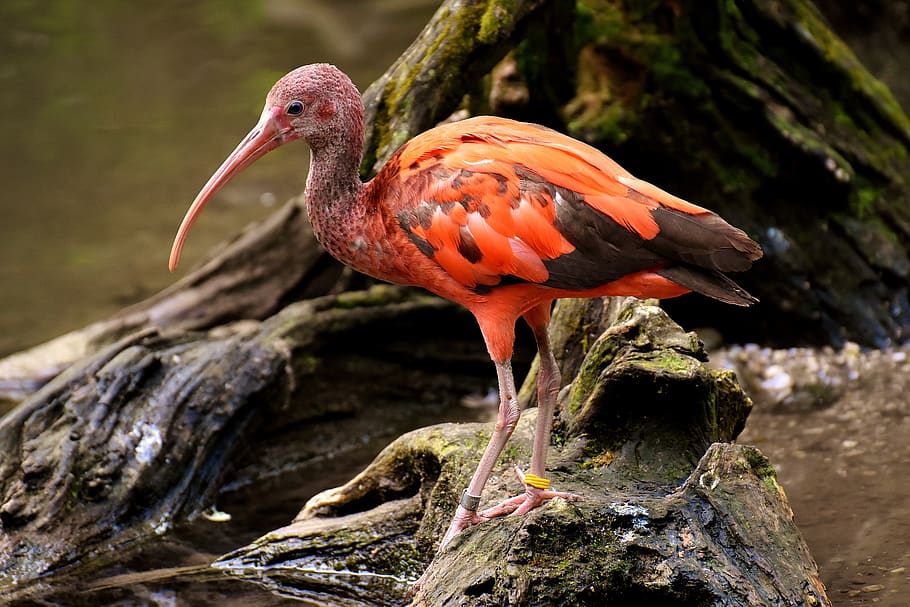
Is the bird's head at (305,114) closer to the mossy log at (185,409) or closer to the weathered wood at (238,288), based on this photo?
the mossy log at (185,409)

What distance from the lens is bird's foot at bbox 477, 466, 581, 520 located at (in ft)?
15.3

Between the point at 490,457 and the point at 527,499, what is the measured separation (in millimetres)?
233

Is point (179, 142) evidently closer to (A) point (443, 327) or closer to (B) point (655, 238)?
(A) point (443, 327)

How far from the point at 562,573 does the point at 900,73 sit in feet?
22.1

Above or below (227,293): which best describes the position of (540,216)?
below

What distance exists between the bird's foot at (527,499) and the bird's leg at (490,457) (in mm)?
79

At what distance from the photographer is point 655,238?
4.26 meters

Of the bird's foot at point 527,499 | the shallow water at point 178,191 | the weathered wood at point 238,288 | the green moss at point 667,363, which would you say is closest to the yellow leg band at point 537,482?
the bird's foot at point 527,499

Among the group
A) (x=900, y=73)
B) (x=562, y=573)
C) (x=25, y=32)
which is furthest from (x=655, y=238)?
(x=25, y=32)

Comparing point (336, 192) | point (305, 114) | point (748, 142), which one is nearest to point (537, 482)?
point (336, 192)

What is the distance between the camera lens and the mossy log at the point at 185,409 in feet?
19.3

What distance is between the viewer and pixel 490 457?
15.4ft

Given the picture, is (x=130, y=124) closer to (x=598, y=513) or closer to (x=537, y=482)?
(x=537, y=482)

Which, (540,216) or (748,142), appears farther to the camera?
(748,142)
